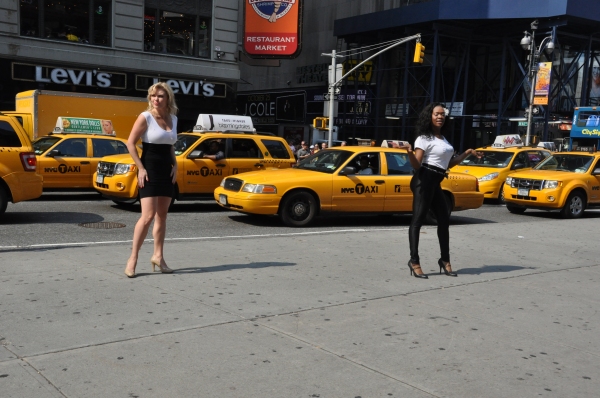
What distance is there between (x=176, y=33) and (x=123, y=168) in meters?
18.4

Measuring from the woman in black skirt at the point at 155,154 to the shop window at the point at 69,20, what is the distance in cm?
2262

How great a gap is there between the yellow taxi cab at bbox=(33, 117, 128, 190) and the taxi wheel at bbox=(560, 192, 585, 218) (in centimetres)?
1056

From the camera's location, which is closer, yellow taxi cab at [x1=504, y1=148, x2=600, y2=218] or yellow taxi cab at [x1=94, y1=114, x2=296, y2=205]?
yellow taxi cab at [x1=94, y1=114, x2=296, y2=205]

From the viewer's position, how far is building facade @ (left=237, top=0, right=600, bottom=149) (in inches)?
1591

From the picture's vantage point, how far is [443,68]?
159 ft

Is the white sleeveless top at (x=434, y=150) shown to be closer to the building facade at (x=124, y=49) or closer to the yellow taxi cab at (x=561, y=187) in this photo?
the yellow taxi cab at (x=561, y=187)

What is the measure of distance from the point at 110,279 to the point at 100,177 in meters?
7.62

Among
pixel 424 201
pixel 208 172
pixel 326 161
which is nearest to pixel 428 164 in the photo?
pixel 424 201

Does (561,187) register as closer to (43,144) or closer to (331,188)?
(331,188)

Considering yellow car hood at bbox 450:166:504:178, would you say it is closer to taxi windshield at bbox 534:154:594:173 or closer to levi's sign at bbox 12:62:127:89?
taxi windshield at bbox 534:154:594:173

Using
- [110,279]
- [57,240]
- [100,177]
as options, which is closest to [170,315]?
[110,279]

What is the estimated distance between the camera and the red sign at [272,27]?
33.6 meters

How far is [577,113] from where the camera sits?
3334 centimetres

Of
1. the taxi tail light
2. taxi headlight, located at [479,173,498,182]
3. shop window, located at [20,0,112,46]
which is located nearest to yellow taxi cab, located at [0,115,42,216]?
the taxi tail light
